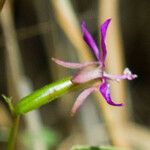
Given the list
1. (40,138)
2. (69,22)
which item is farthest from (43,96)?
(40,138)

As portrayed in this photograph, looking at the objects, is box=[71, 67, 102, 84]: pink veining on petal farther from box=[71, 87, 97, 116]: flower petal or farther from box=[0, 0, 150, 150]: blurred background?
box=[0, 0, 150, 150]: blurred background

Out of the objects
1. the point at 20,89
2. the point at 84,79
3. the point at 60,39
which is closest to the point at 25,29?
the point at 60,39

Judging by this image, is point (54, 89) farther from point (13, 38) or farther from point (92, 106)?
point (92, 106)

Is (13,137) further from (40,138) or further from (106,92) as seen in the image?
(40,138)

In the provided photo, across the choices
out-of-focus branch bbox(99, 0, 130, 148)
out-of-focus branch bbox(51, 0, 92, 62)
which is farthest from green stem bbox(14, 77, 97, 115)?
out-of-focus branch bbox(99, 0, 130, 148)

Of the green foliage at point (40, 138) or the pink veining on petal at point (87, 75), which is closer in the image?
the pink veining on petal at point (87, 75)

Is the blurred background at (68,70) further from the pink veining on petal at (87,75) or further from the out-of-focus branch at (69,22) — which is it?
the pink veining on petal at (87,75)

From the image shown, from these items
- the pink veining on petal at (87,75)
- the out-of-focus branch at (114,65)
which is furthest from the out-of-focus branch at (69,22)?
the pink veining on petal at (87,75)
